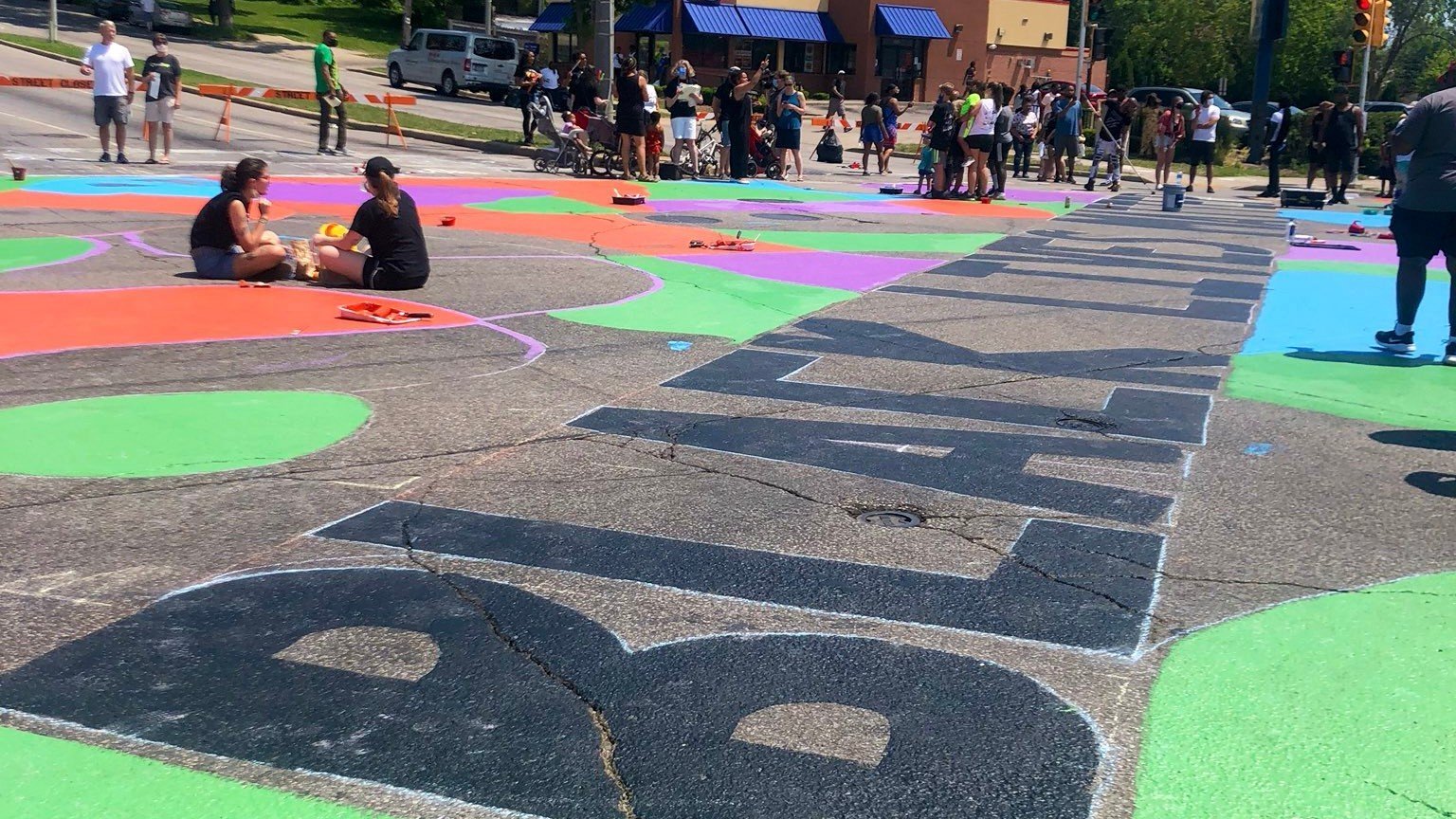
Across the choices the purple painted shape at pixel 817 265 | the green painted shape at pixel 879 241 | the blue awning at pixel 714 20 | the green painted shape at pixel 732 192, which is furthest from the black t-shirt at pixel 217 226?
the blue awning at pixel 714 20

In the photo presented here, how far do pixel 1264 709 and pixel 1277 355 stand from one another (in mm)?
6200

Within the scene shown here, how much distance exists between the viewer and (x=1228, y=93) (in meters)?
60.2

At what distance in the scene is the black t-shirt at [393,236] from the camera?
1053 centimetres

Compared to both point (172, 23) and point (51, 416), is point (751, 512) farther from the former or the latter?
point (172, 23)

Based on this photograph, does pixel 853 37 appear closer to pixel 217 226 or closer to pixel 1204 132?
pixel 1204 132

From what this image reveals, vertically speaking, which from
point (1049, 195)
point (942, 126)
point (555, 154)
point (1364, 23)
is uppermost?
point (1364, 23)

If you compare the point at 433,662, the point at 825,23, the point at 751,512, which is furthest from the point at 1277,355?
the point at 825,23

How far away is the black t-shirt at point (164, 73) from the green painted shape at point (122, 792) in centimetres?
1719

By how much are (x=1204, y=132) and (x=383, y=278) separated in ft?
62.6

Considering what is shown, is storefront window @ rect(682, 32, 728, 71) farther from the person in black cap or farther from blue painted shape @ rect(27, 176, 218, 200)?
the person in black cap

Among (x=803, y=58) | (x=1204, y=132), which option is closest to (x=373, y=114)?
(x=1204, y=132)

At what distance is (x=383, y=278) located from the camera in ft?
35.0

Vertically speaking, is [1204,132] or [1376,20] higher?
[1376,20]

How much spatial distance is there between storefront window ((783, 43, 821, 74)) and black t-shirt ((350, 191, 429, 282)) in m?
46.3
